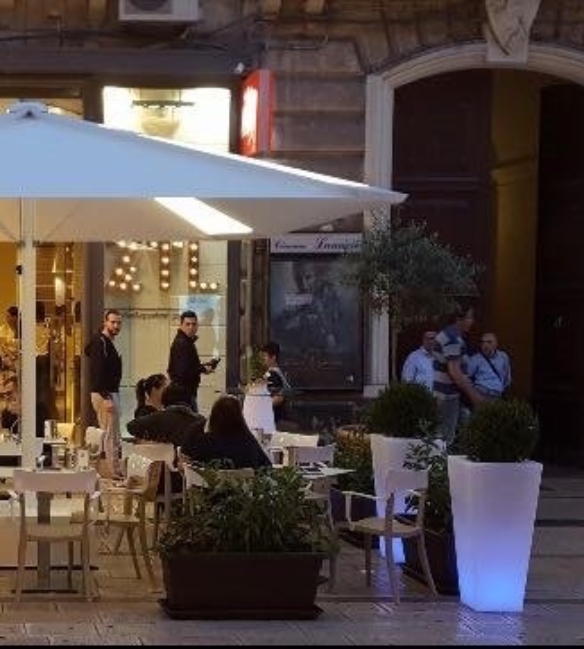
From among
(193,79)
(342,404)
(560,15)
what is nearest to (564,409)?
(342,404)

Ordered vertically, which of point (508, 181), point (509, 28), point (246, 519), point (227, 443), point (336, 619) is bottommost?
point (336, 619)

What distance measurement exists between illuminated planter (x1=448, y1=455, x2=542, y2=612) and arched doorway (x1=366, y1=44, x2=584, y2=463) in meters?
7.52

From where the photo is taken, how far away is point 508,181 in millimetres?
18906

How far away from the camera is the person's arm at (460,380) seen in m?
16.1

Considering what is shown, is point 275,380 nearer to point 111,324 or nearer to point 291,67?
point 111,324

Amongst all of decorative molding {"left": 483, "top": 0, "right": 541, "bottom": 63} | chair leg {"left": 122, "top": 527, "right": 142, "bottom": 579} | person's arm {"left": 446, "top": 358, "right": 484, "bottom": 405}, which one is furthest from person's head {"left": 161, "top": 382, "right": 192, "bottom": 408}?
decorative molding {"left": 483, "top": 0, "right": 541, "bottom": 63}

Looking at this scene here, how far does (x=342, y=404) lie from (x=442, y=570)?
632 cm

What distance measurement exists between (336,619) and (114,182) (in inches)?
115

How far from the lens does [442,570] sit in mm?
10141

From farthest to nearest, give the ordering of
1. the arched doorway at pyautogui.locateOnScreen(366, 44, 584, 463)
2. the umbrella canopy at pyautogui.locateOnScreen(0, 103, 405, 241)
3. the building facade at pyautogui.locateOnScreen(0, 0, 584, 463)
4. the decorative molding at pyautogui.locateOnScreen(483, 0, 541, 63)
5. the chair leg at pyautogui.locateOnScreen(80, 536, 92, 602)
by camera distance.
Answer: the arched doorway at pyautogui.locateOnScreen(366, 44, 584, 463), the decorative molding at pyautogui.locateOnScreen(483, 0, 541, 63), the building facade at pyautogui.locateOnScreen(0, 0, 584, 463), the chair leg at pyautogui.locateOnScreen(80, 536, 92, 602), the umbrella canopy at pyautogui.locateOnScreen(0, 103, 405, 241)

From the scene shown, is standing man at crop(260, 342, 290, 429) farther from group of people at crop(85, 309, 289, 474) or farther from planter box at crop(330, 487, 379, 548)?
planter box at crop(330, 487, 379, 548)

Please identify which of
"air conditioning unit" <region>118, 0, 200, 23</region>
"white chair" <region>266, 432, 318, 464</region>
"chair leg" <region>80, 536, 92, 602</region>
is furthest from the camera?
"air conditioning unit" <region>118, 0, 200, 23</region>

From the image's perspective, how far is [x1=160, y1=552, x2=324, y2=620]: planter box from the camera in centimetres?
876

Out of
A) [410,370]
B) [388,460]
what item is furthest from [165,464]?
[410,370]
